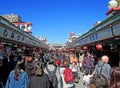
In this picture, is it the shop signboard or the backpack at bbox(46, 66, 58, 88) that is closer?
the backpack at bbox(46, 66, 58, 88)

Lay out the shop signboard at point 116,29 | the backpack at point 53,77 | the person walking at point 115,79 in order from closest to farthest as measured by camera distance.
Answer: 1. the person walking at point 115,79
2. the backpack at point 53,77
3. the shop signboard at point 116,29

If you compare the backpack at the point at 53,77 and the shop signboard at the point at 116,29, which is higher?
the shop signboard at the point at 116,29

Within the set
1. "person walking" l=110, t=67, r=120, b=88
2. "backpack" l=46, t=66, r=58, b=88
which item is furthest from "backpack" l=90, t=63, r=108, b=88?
"backpack" l=46, t=66, r=58, b=88

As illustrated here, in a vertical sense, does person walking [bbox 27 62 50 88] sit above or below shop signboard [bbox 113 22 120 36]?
below

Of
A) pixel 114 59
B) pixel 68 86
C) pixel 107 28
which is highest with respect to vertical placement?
pixel 107 28

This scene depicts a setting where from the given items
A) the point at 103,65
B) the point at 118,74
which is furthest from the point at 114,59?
the point at 118,74

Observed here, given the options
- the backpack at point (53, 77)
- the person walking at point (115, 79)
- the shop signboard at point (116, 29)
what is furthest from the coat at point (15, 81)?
the shop signboard at point (116, 29)

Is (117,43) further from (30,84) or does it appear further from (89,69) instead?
(30,84)

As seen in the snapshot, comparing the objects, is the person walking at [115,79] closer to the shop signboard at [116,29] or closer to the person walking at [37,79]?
the person walking at [37,79]

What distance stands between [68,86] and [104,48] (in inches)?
295

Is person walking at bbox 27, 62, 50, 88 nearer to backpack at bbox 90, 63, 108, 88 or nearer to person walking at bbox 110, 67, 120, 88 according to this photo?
backpack at bbox 90, 63, 108, 88

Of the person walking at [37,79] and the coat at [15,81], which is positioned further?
the coat at [15,81]

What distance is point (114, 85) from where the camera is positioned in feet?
11.1

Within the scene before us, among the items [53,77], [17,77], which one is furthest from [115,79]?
[53,77]
